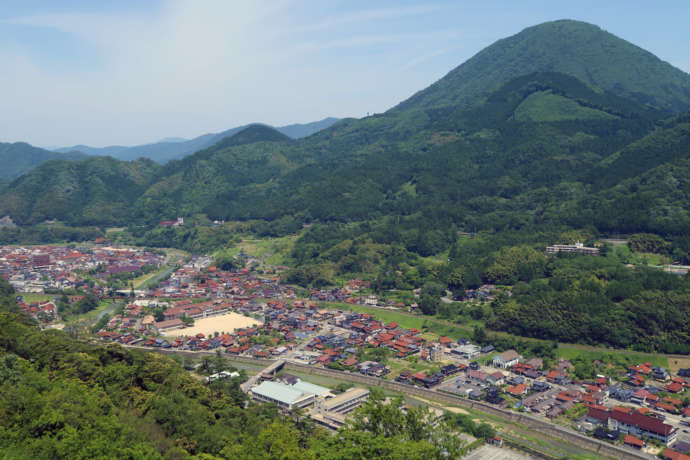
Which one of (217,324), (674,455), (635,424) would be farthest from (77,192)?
(674,455)

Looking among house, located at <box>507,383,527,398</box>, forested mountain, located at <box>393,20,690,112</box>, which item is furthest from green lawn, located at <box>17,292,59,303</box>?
forested mountain, located at <box>393,20,690,112</box>

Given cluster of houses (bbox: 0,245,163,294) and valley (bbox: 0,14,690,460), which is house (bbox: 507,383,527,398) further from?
cluster of houses (bbox: 0,245,163,294)

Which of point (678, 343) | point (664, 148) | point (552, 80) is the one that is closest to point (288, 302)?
point (678, 343)

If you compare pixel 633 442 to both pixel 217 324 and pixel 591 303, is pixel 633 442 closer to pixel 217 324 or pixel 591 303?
pixel 591 303

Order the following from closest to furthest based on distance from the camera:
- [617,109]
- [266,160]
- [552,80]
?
[617,109] → [552,80] → [266,160]

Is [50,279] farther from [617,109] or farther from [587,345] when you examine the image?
[617,109]
